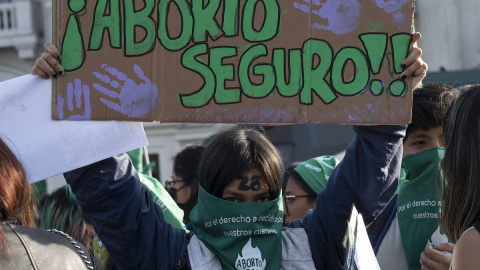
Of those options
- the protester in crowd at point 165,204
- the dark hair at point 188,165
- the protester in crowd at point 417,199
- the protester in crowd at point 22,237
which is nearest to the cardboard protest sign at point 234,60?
the protester in crowd at point 417,199

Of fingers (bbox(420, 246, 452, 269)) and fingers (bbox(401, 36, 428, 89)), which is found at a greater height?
fingers (bbox(401, 36, 428, 89))

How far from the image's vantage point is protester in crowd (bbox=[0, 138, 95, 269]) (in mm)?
1978

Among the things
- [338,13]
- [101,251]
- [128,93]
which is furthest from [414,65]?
[101,251]

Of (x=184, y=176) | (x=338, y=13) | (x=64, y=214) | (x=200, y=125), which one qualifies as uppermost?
(x=338, y=13)

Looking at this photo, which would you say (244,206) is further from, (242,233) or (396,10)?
(396,10)

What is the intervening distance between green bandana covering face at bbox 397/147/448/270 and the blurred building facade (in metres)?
5.40

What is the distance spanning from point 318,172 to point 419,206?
1.04 metres

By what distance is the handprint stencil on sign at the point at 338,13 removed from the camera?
2.54 metres

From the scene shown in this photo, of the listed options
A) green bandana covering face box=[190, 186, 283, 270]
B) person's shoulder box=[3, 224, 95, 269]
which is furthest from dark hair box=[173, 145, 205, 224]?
person's shoulder box=[3, 224, 95, 269]

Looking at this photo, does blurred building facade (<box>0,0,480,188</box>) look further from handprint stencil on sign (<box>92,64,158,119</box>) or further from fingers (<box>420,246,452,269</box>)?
handprint stencil on sign (<box>92,64,158,119</box>)

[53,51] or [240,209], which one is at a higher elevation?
[53,51]

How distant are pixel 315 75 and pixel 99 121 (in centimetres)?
70

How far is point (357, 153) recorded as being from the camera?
2.53 meters

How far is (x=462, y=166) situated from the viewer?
2119mm
